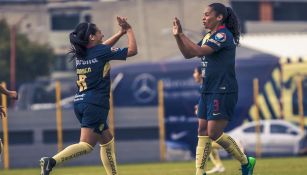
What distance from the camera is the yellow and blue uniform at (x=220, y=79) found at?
38.3 ft

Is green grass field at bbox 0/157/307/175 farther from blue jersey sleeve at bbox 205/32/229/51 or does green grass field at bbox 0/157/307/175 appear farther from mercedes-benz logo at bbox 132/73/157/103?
mercedes-benz logo at bbox 132/73/157/103

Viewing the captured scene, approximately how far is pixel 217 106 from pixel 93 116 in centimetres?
145

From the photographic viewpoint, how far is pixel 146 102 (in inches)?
1145

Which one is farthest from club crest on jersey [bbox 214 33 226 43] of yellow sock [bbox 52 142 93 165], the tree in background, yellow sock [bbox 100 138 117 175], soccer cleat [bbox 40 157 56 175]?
the tree in background

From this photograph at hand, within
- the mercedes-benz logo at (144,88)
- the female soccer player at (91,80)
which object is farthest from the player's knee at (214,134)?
the mercedes-benz logo at (144,88)

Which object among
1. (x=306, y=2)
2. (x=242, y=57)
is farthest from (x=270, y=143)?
(x=306, y=2)

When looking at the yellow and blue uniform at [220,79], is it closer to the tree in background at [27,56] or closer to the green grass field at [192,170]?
the green grass field at [192,170]

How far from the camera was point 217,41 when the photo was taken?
37.9ft

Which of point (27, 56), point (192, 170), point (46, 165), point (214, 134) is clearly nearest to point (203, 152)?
point (214, 134)

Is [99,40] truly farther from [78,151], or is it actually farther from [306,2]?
[306,2]

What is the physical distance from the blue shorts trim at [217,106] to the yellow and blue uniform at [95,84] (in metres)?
1.12

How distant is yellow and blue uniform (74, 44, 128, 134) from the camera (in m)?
11.5

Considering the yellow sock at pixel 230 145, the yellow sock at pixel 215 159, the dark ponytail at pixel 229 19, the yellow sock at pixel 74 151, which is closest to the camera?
the yellow sock at pixel 74 151

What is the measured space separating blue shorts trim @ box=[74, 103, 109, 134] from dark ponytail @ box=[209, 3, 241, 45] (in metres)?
1.77
